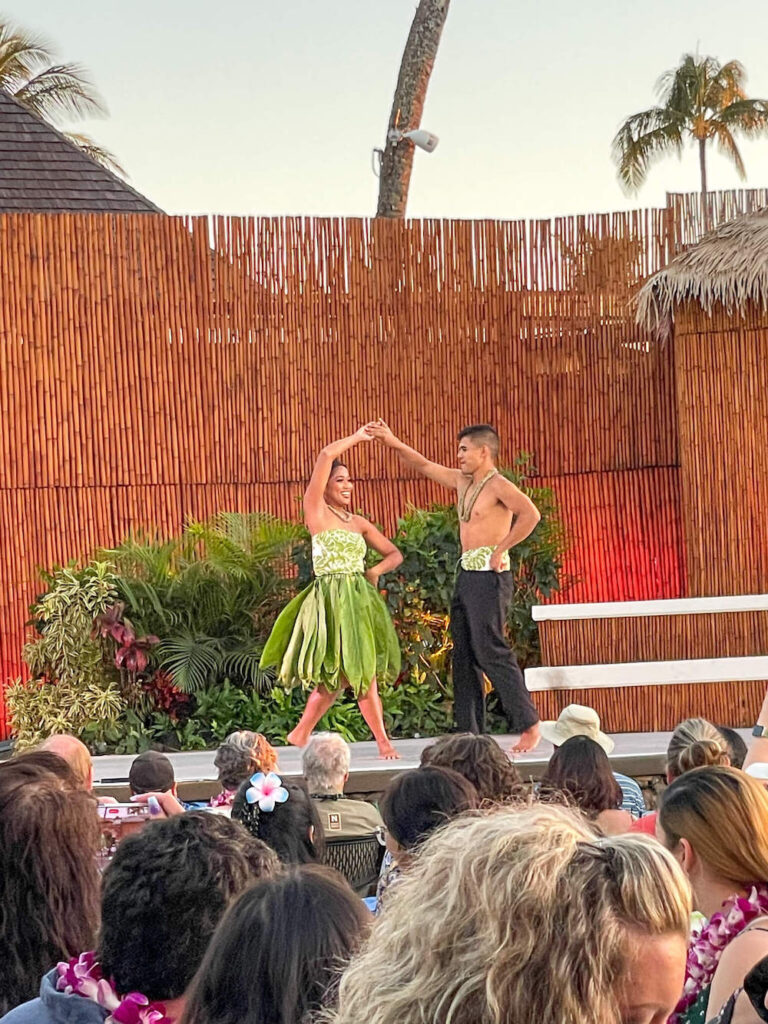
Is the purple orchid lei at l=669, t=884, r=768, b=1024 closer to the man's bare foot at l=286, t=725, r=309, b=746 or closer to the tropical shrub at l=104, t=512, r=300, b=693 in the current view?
the man's bare foot at l=286, t=725, r=309, b=746

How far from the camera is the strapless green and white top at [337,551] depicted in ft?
24.7

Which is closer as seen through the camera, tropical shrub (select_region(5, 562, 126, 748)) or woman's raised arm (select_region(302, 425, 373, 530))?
woman's raised arm (select_region(302, 425, 373, 530))

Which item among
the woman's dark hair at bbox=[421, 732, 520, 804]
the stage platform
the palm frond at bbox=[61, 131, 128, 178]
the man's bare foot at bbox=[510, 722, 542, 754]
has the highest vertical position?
the palm frond at bbox=[61, 131, 128, 178]

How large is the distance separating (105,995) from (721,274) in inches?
299

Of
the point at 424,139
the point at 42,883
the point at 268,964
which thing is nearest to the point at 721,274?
the point at 424,139

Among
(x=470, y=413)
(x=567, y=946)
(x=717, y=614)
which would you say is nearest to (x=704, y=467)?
(x=717, y=614)

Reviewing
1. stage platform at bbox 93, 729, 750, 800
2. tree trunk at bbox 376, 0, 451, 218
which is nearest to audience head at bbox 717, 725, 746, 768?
stage platform at bbox 93, 729, 750, 800

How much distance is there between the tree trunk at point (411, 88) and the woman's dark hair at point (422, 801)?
31.9 feet

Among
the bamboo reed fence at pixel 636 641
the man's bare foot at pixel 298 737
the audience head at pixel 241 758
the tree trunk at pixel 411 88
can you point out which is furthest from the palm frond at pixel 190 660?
the tree trunk at pixel 411 88

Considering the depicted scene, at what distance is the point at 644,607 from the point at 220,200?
928cm

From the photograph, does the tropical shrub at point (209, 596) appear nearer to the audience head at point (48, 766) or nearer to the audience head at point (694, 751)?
the audience head at point (694, 751)

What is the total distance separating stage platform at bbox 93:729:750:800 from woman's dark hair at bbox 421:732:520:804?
265 centimetres

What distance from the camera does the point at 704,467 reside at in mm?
9102

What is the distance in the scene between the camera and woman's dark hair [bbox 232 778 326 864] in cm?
318
